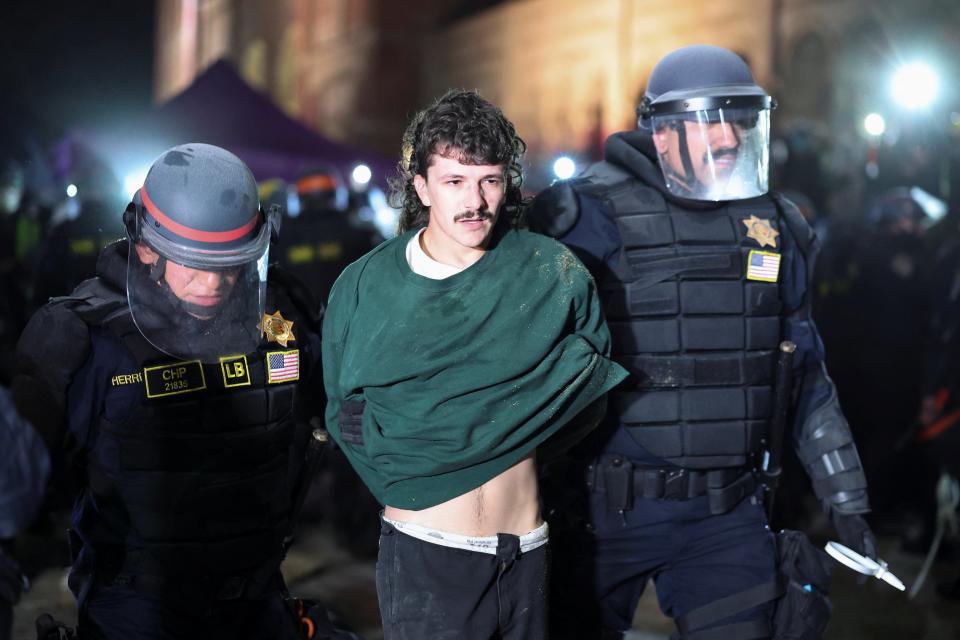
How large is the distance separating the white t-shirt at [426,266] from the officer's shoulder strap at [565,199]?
71cm

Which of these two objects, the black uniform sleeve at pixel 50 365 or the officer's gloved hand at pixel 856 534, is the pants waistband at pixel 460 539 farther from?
the officer's gloved hand at pixel 856 534

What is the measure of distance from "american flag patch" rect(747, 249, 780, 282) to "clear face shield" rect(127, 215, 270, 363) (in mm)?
1560

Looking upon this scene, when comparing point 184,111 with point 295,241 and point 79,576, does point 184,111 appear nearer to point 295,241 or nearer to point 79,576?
point 295,241

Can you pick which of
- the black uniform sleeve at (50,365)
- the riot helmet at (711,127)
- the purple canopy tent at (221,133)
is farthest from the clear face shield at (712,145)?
the purple canopy tent at (221,133)

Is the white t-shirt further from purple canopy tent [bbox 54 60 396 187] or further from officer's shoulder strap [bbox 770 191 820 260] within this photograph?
purple canopy tent [bbox 54 60 396 187]

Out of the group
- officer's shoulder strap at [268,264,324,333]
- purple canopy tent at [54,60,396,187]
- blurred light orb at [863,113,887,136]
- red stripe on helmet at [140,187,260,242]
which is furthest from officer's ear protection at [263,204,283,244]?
purple canopy tent at [54,60,396,187]

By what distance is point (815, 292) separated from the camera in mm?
8484

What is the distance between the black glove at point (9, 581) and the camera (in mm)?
2406

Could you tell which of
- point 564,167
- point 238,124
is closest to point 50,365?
point 564,167

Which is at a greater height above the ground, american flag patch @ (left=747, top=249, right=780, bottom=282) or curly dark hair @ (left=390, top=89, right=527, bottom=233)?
curly dark hair @ (left=390, top=89, right=527, bottom=233)

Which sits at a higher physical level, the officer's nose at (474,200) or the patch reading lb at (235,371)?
the officer's nose at (474,200)

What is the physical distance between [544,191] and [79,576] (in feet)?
6.00

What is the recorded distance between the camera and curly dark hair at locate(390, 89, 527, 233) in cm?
318

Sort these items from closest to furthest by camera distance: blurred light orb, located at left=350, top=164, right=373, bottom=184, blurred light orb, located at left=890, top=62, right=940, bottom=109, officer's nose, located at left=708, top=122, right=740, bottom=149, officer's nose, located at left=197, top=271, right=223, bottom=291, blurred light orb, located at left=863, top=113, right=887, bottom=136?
officer's nose, located at left=197, top=271, right=223, bottom=291, officer's nose, located at left=708, top=122, right=740, bottom=149, blurred light orb, located at left=890, top=62, right=940, bottom=109, blurred light orb, located at left=863, top=113, right=887, bottom=136, blurred light orb, located at left=350, top=164, right=373, bottom=184
